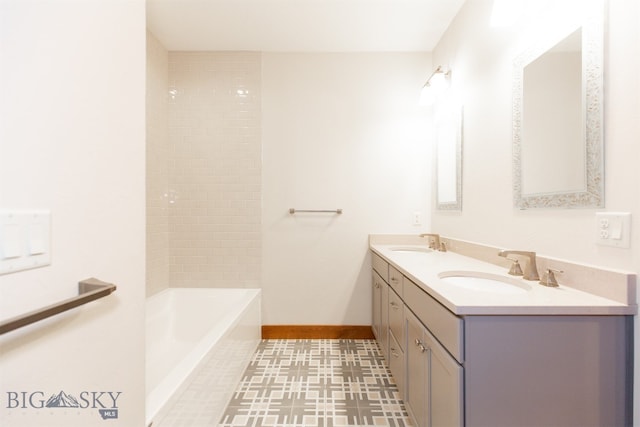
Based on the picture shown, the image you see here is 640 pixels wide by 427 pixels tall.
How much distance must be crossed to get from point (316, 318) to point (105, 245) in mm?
2093

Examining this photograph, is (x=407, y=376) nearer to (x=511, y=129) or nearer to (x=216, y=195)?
(x=511, y=129)

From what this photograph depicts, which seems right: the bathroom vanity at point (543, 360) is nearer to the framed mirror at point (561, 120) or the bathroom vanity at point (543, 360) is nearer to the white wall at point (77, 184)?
the framed mirror at point (561, 120)

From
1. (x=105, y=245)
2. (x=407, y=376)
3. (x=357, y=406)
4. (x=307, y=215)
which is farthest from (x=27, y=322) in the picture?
(x=307, y=215)

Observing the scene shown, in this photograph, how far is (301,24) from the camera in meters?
2.14

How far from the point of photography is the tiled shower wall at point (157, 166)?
2219 millimetres

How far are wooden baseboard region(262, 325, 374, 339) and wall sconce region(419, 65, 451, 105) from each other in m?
2.05

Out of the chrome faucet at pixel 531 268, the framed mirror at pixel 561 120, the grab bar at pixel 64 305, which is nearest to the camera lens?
the grab bar at pixel 64 305

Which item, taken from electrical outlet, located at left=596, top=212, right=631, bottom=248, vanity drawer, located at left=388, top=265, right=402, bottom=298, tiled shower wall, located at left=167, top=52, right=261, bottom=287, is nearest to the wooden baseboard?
tiled shower wall, located at left=167, top=52, right=261, bottom=287

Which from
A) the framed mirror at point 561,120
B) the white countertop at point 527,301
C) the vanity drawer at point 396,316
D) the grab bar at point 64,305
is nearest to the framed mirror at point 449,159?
the framed mirror at point 561,120

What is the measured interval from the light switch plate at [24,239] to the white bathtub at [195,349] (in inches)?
27.7

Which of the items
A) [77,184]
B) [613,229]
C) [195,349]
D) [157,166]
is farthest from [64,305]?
[157,166]

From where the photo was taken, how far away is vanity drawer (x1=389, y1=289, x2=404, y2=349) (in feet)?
5.04

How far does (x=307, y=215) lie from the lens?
2.51m

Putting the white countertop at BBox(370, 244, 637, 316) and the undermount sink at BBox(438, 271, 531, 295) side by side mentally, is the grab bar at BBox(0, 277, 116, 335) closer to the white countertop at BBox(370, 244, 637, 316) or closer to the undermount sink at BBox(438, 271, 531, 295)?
the white countertop at BBox(370, 244, 637, 316)
